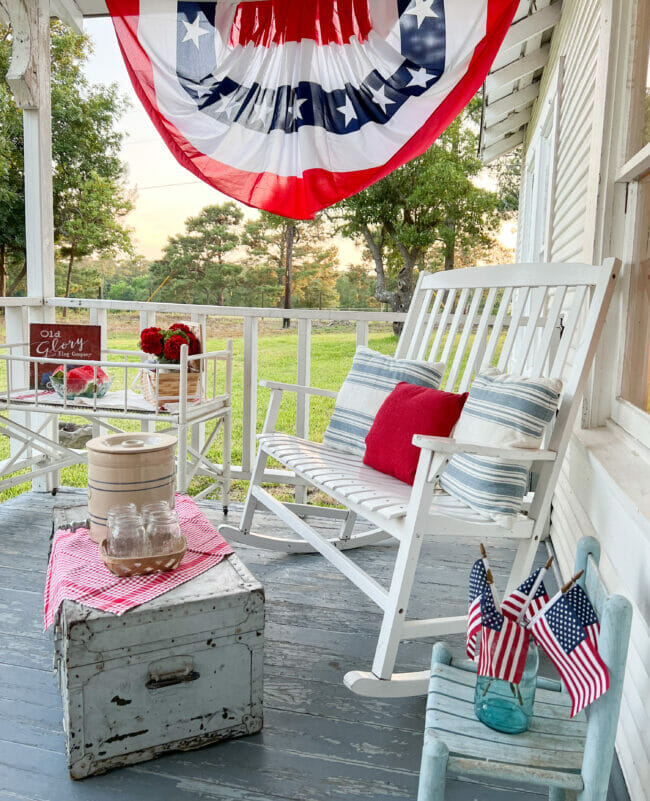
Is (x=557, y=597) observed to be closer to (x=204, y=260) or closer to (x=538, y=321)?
(x=538, y=321)

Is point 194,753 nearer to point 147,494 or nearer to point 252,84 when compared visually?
point 147,494

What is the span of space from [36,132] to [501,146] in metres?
5.49

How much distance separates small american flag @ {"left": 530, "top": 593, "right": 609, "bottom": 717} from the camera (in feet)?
3.21

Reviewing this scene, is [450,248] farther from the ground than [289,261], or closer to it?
farther from the ground

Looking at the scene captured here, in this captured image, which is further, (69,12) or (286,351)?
(286,351)

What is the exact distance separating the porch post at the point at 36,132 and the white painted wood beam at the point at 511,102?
11.2 feet

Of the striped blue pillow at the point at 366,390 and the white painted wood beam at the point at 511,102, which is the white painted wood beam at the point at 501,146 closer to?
the white painted wood beam at the point at 511,102

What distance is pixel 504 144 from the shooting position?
7461 mm

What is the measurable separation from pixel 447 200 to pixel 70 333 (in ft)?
33.2

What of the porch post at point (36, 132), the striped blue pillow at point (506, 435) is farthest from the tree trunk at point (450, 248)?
the striped blue pillow at point (506, 435)

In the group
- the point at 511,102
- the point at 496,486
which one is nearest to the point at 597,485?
the point at 496,486

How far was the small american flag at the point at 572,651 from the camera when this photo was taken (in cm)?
98

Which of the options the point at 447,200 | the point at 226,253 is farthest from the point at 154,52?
the point at 447,200

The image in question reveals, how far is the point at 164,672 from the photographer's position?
57.4 inches
